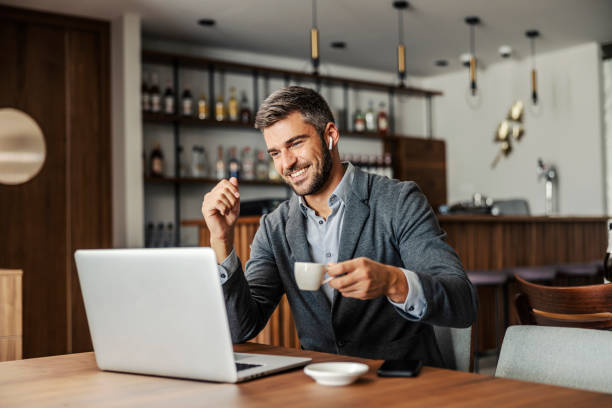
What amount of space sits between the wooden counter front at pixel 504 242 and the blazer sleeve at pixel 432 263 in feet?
6.51

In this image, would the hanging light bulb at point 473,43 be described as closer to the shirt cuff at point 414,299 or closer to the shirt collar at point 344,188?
the shirt collar at point 344,188

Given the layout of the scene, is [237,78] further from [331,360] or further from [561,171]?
[331,360]

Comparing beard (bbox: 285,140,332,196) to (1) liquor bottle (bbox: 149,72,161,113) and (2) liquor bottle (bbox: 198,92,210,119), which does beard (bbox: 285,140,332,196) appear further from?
(2) liquor bottle (bbox: 198,92,210,119)

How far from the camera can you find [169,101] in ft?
17.1

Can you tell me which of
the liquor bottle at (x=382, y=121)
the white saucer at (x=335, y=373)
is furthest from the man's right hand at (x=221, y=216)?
the liquor bottle at (x=382, y=121)

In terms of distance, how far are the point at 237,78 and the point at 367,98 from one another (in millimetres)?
1527

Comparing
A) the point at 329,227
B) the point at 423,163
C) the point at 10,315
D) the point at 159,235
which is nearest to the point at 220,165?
the point at 159,235

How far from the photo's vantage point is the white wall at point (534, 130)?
19.2ft

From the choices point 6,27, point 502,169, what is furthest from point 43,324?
point 502,169

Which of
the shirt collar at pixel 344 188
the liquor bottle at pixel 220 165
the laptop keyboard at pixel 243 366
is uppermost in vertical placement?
the liquor bottle at pixel 220 165

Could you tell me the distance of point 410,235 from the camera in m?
1.48

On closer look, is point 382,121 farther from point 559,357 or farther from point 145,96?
point 559,357

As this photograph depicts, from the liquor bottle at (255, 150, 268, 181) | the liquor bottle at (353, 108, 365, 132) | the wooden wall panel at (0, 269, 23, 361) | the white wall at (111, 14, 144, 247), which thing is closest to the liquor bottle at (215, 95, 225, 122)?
the liquor bottle at (255, 150, 268, 181)

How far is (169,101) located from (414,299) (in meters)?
4.34
